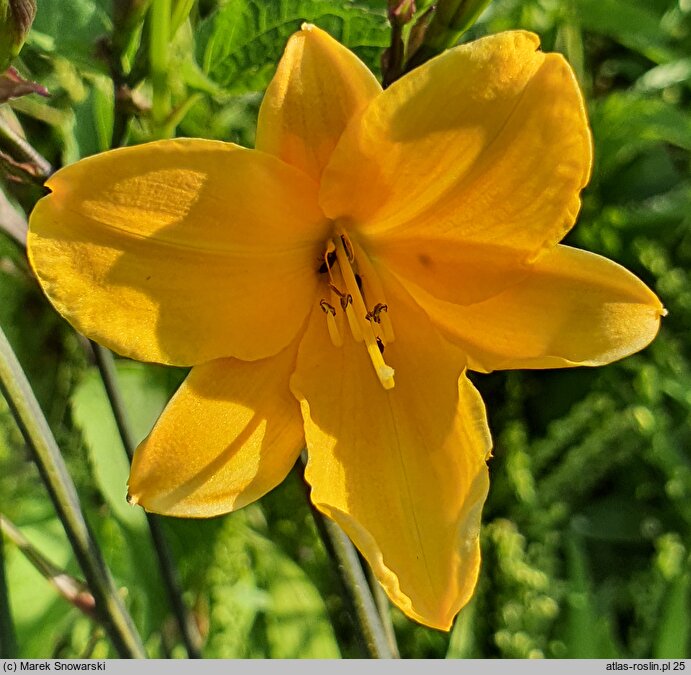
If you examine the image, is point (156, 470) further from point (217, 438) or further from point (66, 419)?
point (66, 419)

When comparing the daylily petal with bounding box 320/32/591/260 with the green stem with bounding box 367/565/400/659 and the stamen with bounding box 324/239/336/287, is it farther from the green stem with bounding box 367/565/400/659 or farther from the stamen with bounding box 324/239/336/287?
the green stem with bounding box 367/565/400/659

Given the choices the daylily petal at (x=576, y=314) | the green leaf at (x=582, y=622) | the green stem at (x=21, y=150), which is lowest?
the green leaf at (x=582, y=622)

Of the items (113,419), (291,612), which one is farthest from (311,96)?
(291,612)

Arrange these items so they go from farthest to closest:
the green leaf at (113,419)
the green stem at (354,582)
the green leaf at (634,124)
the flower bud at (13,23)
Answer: the green leaf at (634,124) < the green leaf at (113,419) < the green stem at (354,582) < the flower bud at (13,23)

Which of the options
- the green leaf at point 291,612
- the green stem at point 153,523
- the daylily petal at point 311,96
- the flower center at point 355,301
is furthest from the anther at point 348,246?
the green leaf at point 291,612

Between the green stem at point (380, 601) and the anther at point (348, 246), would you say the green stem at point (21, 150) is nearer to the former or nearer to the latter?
the anther at point (348, 246)

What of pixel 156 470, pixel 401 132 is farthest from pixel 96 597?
pixel 401 132
